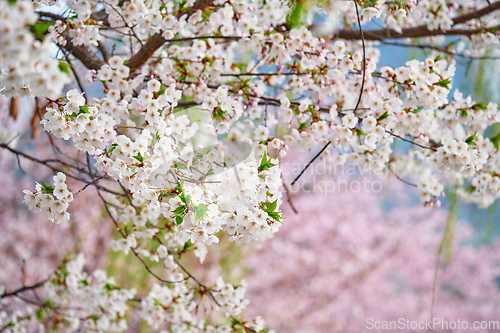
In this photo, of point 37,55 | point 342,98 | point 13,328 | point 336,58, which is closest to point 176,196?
point 37,55

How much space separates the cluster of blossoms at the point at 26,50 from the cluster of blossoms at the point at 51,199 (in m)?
0.56

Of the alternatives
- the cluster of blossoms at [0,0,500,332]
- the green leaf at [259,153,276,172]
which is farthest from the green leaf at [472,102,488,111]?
the green leaf at [259,153,276,172]

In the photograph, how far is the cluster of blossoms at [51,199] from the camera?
4.16 feet

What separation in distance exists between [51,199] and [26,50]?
743 mm

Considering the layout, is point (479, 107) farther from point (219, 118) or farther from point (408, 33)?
point (219, 118)

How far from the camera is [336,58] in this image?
1.71 meters

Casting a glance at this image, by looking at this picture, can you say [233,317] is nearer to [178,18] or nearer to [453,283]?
[178,18]

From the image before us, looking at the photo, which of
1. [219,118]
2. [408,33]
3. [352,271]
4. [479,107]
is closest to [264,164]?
[219,118]

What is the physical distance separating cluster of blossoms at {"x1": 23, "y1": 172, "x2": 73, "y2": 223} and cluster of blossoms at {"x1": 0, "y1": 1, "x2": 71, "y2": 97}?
0.56 metres

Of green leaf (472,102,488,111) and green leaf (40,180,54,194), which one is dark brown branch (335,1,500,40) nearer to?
green leaf (472,102,488,111)

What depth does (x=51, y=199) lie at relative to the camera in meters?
1.29

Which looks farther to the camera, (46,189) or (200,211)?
(46,189)

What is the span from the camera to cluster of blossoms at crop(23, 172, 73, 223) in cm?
127

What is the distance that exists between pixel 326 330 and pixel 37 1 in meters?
6.82
